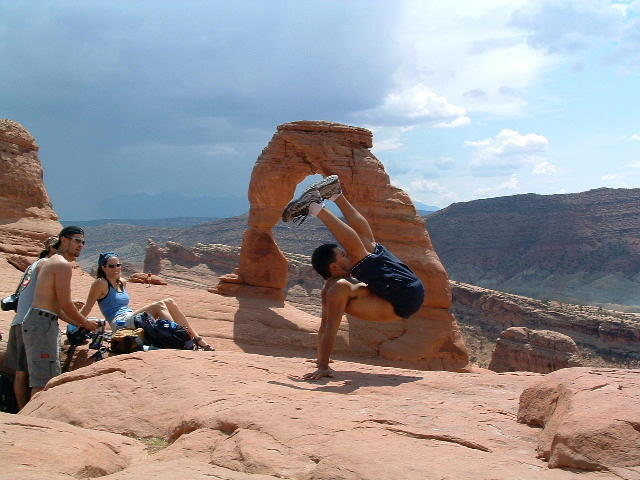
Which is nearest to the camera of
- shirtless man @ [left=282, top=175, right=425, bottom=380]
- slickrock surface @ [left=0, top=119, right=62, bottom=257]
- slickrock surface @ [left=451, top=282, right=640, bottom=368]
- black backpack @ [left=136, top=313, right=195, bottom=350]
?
shirtless man @ [left=282, top=175, right=425, bottom=380]

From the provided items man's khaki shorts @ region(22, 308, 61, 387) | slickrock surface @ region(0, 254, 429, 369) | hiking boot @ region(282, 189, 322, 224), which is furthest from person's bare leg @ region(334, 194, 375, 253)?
slickrock surface @ region(0, 254, 429, 369)

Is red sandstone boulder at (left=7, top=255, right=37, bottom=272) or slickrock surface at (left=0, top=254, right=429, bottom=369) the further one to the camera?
red sandstone boulder at (left=7, top=255, right=37, bottom=272)

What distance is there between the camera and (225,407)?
154 inches

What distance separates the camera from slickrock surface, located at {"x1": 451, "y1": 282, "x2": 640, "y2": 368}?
25.7 meters

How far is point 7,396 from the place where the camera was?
658 cm

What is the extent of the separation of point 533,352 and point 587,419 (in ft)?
61.9

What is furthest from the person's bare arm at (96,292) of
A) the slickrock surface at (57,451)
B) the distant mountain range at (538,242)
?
the distant mountain range at (538,242)

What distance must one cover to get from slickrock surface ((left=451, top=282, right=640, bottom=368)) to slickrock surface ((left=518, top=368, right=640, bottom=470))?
2169 centimetres

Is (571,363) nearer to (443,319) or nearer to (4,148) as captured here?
(443,319)

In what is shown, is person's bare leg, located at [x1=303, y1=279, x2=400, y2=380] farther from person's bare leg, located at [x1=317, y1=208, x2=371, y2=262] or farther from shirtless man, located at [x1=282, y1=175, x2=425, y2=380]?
person's bare leg, located at [x1=317, y1=208, x2=371, y2=262]

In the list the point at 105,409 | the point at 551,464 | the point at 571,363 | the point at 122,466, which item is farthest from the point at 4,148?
the point at 571,363

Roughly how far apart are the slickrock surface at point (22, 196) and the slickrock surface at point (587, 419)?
13.3 m

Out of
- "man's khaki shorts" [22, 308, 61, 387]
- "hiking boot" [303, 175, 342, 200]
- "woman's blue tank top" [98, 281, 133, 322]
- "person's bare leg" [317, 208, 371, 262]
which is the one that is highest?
"hiking boot" [303, 175, 342, 200]

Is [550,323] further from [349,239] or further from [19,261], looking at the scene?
[349,239]
